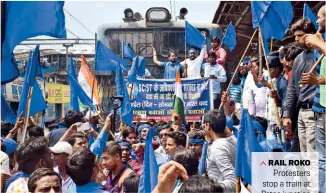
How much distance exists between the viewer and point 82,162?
3639mm

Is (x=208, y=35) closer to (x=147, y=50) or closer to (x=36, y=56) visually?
(x=147, y=50)

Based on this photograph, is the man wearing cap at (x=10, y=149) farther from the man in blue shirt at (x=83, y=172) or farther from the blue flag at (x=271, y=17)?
the blue flag at (x=271, y=17)

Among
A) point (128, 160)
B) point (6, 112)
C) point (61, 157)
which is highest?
point (6, 112)

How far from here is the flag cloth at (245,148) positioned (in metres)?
3.63

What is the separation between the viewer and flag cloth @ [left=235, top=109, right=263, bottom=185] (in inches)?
143

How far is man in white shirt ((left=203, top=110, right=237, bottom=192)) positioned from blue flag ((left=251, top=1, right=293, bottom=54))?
1.74 metres

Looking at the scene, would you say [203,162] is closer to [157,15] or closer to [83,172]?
[83,172]

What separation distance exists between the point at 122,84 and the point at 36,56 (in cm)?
211

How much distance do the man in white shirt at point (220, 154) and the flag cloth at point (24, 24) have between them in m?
1.46

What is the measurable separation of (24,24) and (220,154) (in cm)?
189

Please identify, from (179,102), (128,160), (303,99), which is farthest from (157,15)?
(303,99)

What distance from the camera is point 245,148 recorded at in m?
3.72

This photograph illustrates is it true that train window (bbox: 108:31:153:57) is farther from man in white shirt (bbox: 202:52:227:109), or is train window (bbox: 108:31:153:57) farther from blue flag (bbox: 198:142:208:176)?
blue flag (bbox: 198:142:208:176)

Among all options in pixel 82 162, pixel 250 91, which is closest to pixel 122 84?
pixel 250 91
